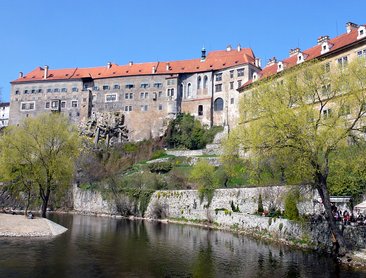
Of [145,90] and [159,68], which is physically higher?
[159,68]

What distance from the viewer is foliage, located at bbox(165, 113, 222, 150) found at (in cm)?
5750

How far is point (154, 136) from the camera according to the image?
64500 millimetres

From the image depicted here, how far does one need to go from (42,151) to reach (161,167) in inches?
854

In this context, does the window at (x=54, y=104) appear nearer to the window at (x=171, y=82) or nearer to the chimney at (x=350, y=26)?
the window at (x=171, y=82)

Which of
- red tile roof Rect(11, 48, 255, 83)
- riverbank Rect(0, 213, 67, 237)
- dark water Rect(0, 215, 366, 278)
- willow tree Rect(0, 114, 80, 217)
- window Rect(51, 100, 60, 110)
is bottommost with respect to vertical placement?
dark water Rect(0, 215, 366, 278)

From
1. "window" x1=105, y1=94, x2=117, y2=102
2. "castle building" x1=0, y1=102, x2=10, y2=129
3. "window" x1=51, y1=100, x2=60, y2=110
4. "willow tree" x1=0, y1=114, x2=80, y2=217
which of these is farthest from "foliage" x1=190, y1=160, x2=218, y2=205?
"castle building" x1=0, y1=102, x2=10, y2=129

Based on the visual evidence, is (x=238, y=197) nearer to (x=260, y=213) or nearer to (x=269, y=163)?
(x=260, y=213)

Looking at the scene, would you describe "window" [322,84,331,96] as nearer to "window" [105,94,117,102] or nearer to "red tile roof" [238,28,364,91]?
"red tile roof" [238,28,364,91]

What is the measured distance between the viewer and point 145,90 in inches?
2623

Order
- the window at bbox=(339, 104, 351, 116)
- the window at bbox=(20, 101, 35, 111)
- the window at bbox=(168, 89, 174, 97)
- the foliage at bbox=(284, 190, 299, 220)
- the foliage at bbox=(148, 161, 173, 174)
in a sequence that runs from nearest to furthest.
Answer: the window at bbox=(339, 104, 351, 116)
the foliage at bbox=(284, 190, 299, 220)
the foliage at bbox=(148, 161, 173, 174)
the window at bbox=(168, 89, 174, 97)
the window at bbox=(20, 101, 35, 111)

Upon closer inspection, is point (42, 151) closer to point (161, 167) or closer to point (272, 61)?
point (161, 167)

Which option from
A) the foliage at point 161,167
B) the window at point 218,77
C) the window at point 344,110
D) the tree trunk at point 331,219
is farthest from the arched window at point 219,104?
the tree trunk at point 331,219

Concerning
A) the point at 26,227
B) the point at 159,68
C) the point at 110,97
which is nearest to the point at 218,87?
the point at 159,68

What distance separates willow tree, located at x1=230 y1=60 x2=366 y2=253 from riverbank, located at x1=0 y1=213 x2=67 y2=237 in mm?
15212
